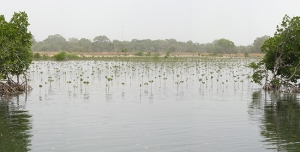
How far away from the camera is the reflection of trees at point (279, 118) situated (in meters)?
15.8

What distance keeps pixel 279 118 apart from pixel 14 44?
19947mm

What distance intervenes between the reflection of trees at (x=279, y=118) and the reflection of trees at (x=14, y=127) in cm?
1001

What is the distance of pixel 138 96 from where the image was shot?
1176 inches

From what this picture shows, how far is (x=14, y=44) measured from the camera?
29375mm

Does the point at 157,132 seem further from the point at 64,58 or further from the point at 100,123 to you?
the point at 64,58

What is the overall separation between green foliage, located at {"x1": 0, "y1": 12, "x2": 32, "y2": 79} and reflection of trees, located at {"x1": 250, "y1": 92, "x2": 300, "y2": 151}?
17946 mm

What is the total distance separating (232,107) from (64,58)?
55451mm

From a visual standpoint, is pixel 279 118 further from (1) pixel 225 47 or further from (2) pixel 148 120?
(1) pixel 225 47

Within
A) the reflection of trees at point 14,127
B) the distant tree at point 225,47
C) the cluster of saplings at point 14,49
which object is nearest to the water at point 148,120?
the reflection of trees at point 14,127

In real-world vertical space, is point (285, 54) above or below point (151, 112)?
above

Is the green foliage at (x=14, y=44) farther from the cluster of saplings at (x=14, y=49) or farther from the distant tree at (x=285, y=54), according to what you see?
the distant tree at (x=285, y=54)

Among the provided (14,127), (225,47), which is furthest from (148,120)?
(225,47)

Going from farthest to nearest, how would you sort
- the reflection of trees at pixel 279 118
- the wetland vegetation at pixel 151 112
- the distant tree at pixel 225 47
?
the distant tree at pixel 225 47 < the reflection of trees at pixel 279 118 < the wetland vegetation at pixel 151 112

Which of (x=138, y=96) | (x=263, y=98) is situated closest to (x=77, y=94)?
(x=138, y=96)
